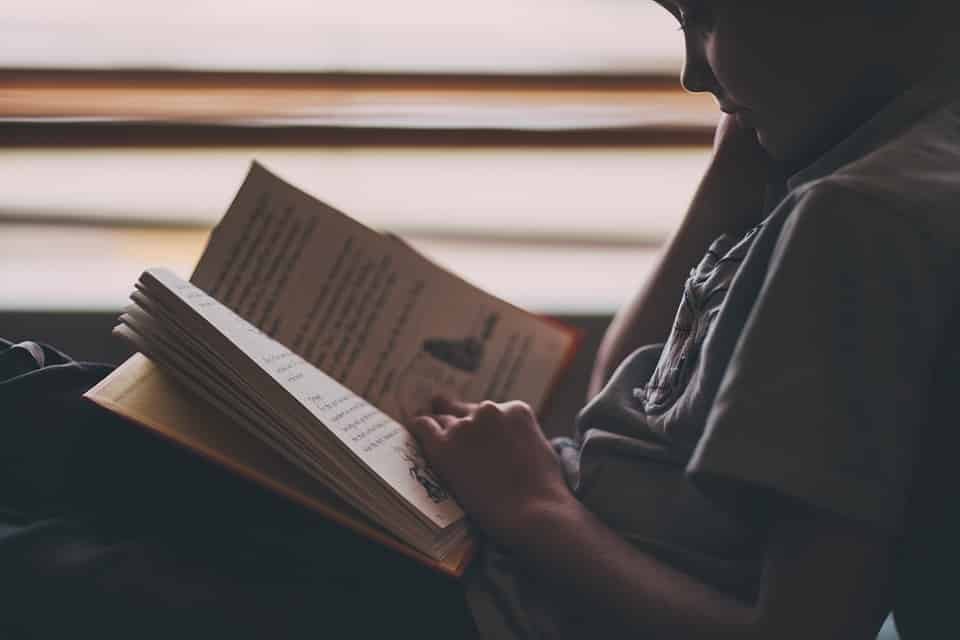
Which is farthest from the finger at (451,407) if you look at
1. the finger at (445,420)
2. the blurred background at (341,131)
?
the blurred background at (341,131)

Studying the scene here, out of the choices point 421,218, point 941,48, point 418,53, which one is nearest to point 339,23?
point 418,53

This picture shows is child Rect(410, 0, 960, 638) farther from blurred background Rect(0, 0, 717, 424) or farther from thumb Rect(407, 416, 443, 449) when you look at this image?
blurred background Rect(0, 0, 717, 424)

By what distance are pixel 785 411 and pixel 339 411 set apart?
1.14ft

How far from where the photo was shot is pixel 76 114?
1.19 metres

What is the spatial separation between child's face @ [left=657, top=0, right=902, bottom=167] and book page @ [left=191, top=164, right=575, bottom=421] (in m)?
0.39

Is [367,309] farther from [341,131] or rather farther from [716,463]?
[716,463]

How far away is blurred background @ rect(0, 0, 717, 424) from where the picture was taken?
120cm

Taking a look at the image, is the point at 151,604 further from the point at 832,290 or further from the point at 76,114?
the point at 76,114

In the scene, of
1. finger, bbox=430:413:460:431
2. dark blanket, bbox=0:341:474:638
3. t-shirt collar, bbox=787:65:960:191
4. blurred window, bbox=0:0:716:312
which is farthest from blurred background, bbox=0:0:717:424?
t-shirt collar, bbox=787:65:960:191

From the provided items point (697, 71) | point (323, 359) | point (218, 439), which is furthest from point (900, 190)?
point (323, 359)

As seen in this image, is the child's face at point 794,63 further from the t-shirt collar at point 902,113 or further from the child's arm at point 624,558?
the child's arm at point 624,558

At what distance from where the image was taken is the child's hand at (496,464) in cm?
75

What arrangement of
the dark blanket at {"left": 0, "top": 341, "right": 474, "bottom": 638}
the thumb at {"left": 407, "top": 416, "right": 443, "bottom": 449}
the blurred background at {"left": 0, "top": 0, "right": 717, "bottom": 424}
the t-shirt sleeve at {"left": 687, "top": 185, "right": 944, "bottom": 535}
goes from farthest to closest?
the blurred background at {"left": 0, "top": 0, "right": 717, "bottom": 424}
the thumb at {"left": 407, "top": 416, "right": 443, "bottom": 449}
the dark blanket at {"left": 0, "top": 341, "right": 474, "bottom": 638}
the t-shirt sleeve at {"left": 687, "top": 185, "right": 944, "bottom": 535}

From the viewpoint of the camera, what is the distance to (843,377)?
559 millimetres
